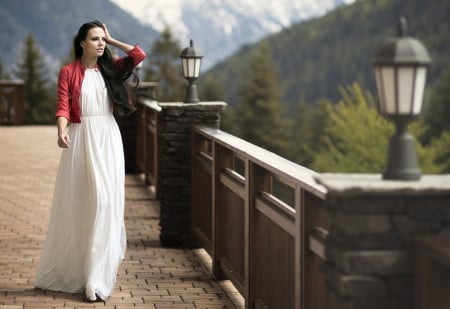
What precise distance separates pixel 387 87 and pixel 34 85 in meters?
76.3

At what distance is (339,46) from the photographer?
386 ft

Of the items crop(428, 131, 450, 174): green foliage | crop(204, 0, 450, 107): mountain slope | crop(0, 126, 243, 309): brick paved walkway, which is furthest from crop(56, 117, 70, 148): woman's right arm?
crop(204, 0, 450, 107): mountain slope

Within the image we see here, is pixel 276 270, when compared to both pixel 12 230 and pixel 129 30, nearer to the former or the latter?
pixel 12 230

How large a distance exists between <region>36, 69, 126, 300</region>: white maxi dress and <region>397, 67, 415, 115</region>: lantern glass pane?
10.4 ft

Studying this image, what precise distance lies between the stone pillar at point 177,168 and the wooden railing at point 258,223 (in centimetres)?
9

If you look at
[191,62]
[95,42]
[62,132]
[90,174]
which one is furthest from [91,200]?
[191,62]

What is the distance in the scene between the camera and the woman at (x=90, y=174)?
6.32 metres

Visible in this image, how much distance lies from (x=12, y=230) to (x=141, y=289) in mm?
2852

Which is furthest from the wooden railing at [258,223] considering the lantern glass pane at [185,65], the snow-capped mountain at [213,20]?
the snow-capped mountain at [213,20]

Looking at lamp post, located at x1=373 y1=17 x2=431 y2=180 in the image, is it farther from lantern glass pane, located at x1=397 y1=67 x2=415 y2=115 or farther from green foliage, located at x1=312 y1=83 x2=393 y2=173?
green foliage, located at x1=312 y1=83 x2=393 y2=173

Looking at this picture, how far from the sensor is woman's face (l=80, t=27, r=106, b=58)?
630 cm

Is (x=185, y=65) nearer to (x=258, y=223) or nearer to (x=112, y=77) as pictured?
(x=112, y=77)

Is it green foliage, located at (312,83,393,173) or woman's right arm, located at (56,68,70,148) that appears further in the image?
green foliage, located at (312,83,393,173)

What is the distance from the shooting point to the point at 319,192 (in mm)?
4262
